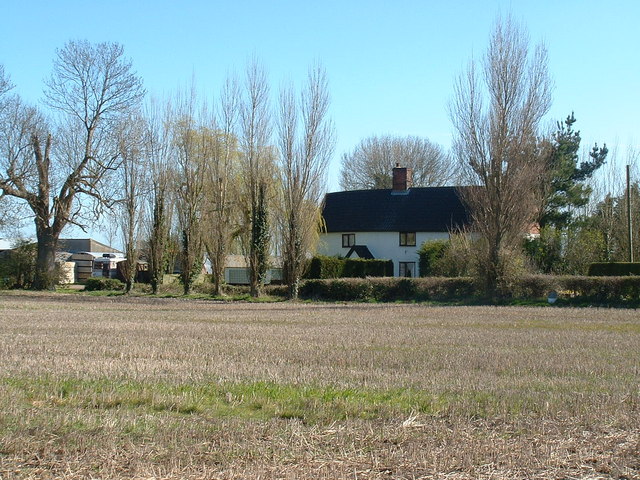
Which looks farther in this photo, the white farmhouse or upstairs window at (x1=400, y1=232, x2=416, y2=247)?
upstairs window at (x1=400, y1=232, x2=416, y2=247)

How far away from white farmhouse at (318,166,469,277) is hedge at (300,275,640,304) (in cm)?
1649

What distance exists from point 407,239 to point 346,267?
727 centimetres

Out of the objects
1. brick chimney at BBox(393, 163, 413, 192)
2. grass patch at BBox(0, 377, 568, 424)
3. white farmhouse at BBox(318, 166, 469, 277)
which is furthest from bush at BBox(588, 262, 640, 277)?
grass patch at BBox(0, 377, 568, 424)

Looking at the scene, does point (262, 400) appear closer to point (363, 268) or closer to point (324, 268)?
point (324, 268)

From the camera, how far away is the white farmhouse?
52656mm

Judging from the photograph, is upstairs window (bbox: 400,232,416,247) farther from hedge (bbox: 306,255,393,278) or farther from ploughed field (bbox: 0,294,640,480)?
ploughed field (bbox: 0,294,640,480)

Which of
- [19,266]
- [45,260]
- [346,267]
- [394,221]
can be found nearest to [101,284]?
[45,260]

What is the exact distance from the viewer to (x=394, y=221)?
54031 millimetres

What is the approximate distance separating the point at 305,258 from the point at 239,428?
94.9 ft

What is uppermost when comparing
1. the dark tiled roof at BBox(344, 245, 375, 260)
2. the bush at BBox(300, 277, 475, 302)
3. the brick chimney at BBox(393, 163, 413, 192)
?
the brick chimney at BBox(393, 163, 413, 192)

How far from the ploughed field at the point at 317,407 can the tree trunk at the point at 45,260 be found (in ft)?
100

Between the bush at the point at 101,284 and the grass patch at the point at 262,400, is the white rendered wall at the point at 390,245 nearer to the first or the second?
the bush at the point at 101,284

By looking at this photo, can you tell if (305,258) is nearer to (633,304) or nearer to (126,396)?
(633,304)

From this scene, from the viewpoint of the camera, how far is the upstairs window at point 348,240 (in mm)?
55812
